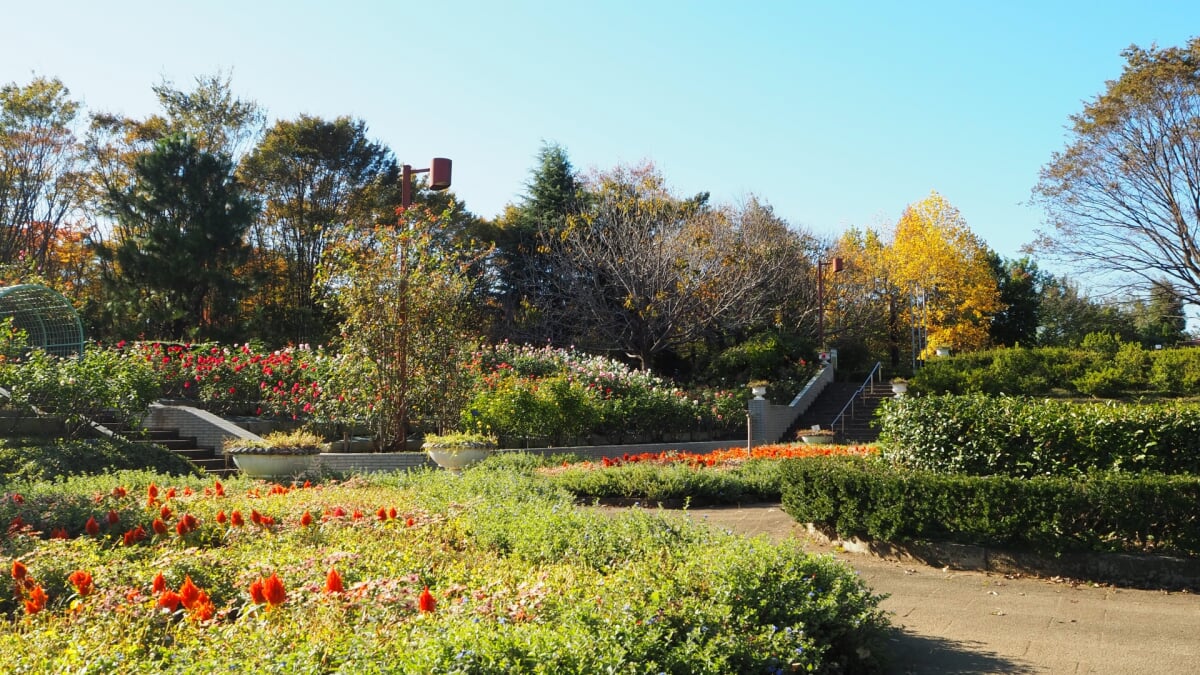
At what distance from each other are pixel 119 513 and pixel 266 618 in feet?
10.4

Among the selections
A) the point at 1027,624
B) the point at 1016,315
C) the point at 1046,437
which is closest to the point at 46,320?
the point at 1046,437

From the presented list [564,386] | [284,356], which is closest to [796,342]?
[564,386]

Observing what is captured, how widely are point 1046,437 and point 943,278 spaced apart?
27.2m

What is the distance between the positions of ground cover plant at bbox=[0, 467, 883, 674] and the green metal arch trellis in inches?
471

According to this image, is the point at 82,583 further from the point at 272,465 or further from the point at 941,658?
the point at 272,465

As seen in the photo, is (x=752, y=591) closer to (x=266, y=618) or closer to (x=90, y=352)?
(x=266, y=618)

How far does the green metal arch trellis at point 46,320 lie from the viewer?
646 inches

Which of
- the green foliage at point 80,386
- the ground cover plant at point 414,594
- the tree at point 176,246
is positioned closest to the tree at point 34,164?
the tree at point 176,246

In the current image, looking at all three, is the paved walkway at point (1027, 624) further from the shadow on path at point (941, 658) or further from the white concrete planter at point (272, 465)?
the white concrete planter at point (272, 465)

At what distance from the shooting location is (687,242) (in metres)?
25.2

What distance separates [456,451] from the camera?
11250 mm

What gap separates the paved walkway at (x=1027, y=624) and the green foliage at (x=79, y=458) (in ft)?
27.0

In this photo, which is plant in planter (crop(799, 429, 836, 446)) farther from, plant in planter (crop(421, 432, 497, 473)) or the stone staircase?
plant in planter (crop(421, 432, 497, 473))

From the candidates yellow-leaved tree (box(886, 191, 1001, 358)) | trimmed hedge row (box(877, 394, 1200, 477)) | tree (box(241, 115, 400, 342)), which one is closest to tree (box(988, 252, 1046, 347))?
yellow-leaved tree (box(886, 191, 1001, 358))
